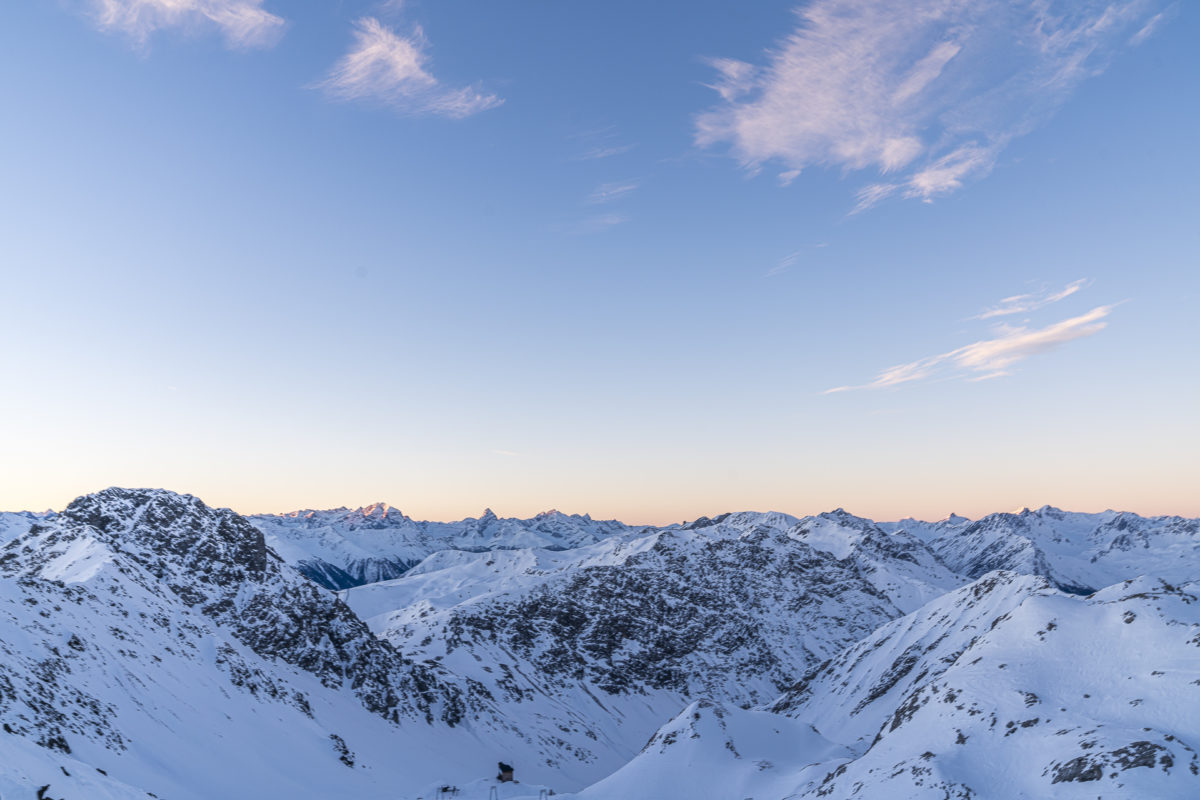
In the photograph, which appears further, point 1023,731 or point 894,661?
point 894,661

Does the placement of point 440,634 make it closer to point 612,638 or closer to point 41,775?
point 612,638

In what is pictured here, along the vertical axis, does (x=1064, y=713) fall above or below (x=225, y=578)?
below

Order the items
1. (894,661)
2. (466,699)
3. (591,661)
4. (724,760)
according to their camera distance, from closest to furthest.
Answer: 1. (724,760)
2. (894,661)
3. (466,699)
4. (591,661)

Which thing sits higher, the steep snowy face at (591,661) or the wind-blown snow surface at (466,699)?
the wind-blown snow surface at (466,699)

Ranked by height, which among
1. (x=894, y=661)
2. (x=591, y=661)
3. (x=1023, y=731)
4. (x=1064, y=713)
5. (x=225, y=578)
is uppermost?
(x=225, y=578)

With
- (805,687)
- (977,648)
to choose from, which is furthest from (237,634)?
(805,687)

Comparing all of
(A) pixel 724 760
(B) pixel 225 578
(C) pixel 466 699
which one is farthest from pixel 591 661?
(A) pixel 724 760

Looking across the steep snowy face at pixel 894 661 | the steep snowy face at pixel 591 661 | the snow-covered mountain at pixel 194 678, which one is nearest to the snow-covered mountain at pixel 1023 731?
the steep snowy face at pixel 894 661

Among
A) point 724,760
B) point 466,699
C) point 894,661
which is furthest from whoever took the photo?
point 466,699

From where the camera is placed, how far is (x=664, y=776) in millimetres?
62312

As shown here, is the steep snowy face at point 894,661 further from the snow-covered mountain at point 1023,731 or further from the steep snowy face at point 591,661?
the snow-covered mountain at point 1023,731

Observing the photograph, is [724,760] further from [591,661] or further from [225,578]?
[591,661]

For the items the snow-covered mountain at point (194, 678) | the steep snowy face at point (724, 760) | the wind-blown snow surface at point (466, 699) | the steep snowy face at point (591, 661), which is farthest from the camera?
the steep snowy face at point (591, 661)

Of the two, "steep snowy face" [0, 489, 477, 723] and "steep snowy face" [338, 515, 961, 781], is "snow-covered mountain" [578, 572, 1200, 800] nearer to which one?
"steep snowy face" [0, 489, 477, 723]
